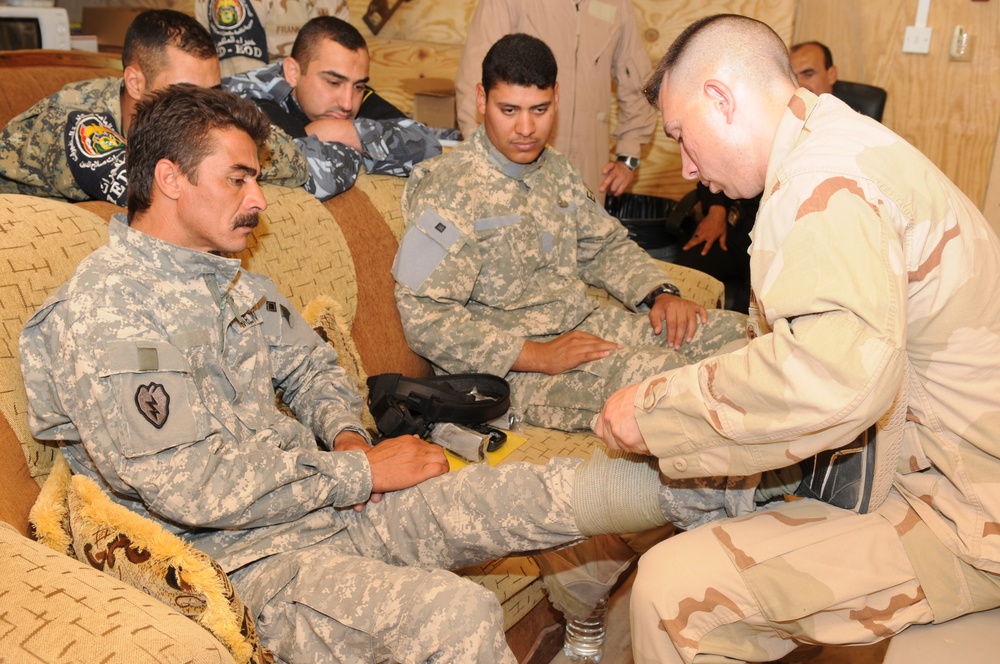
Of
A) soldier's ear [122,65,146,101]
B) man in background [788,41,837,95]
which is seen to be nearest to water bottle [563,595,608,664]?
soldier's ear [122,65,146,101]

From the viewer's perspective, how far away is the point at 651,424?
129cm

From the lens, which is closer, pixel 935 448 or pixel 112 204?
pixel 935 448

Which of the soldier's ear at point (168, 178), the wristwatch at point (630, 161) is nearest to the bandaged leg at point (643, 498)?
the soldier's ear at point (168, 178)

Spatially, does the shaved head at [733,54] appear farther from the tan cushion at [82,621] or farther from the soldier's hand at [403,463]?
the tan cushion at [82,621]

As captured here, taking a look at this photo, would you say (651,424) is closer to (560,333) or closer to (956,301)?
(956,301)

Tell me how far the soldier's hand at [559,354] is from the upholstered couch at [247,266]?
7.0 inches

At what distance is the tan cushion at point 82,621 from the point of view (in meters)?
1.04

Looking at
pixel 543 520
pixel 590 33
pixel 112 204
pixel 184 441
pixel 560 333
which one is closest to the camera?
pixel 184 441

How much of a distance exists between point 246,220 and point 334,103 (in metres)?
1.13

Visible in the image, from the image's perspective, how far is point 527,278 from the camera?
7.96ft

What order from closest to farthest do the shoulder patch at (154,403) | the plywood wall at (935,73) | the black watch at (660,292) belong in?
the shoulder patch at (154,403) → the black watch at (660,292) → the plywood wall at (935,73)

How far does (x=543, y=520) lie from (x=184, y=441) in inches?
25.0

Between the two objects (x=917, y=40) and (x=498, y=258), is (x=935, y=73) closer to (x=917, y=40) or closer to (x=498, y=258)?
(x=917, y=40)

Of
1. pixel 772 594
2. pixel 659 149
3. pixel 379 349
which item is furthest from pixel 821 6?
pixel 772 594
